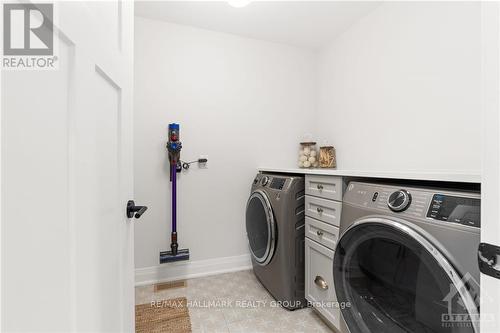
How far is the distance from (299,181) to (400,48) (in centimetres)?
→ 124

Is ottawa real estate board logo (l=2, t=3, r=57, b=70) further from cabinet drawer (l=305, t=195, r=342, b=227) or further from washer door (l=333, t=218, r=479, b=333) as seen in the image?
cabinet drawer (l=305, t=195, r=342, b=227)

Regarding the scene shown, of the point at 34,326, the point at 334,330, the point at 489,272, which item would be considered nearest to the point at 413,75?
the point at 489,272

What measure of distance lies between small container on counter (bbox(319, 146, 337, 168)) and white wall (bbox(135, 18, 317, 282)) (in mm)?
308

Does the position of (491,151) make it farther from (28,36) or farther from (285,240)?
(285,240)

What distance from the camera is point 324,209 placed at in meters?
1.37

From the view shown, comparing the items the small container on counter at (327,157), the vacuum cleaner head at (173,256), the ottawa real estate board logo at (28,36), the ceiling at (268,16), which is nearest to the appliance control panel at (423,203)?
the ottawa real estate board logo at (28,36)

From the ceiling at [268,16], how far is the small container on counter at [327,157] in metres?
1.13

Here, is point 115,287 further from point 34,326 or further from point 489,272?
point 489,272

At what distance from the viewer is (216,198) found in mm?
2221

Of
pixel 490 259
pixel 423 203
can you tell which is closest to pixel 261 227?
pixel 423 203

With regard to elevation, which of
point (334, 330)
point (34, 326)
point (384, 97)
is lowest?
point (334, 330)

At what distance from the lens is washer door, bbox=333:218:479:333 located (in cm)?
68

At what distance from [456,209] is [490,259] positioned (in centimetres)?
25

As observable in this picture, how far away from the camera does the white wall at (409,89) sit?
4.43 ft
